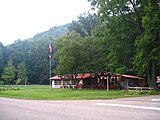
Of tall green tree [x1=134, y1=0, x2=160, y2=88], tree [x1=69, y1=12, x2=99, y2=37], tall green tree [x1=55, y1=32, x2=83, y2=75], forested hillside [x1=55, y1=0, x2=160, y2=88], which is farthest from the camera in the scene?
tree [x1=69, y1=12, x2=99, y2=37]

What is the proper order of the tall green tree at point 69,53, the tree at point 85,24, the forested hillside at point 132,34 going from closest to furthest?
the forested hillside at point 132,34 → the tall green tree at point 69,53 → the tree at point 85,24

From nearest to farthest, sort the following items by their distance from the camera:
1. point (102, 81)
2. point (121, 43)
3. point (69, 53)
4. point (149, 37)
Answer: point (149, 37) < point (121, 43) < point (69, 53) < point (102, 81)

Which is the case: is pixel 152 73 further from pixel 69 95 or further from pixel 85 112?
pixel 85 112

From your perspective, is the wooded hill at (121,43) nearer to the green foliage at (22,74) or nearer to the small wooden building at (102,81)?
the small wooden building at (102,81)

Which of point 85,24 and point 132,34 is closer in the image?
point 132,34

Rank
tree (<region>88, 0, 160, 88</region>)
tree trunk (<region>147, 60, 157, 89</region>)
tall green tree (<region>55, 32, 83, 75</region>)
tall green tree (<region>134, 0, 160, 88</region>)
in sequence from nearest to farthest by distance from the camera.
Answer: tall green tree (<region>134, 0, 160, 88</region>), tree (<region>88, 0, 160, 88</region>), tree trunk (<region>147, 60, 157, 89</region>), tall green tree (<region>55, 32, 83, 75</region>)

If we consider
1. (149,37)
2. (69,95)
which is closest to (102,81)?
(69,95)

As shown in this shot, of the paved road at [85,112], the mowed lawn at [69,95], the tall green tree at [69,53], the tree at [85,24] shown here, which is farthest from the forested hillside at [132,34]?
the tree at [85,24]

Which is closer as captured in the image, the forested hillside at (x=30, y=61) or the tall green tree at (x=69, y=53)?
the tall green tree at (x=69, y=53)

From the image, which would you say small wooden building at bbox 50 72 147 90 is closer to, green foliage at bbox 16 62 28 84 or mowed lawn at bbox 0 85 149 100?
mowed lawn at bbox 0 85 149 100

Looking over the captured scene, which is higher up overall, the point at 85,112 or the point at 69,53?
the point at 69,53

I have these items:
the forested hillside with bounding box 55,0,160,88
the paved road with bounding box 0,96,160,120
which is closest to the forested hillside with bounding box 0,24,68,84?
the forested hillside with bounding box 55,0,160,88

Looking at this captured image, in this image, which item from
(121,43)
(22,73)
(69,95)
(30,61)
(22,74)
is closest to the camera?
(69,95)

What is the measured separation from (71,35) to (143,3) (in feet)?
70.6
